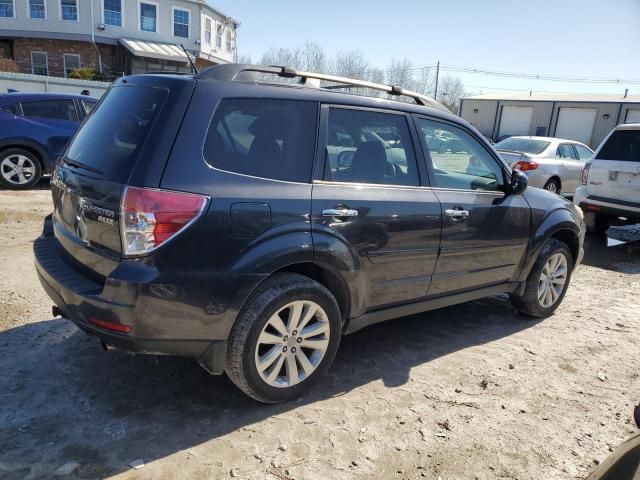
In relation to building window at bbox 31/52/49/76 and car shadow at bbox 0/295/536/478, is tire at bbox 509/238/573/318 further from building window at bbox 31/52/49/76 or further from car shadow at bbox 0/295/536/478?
building window at bbox 31/52/49/76

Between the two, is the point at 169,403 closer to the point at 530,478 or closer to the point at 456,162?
the point at 530,478

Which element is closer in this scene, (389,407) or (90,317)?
(90,317)

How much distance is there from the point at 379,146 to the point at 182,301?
1.75 m

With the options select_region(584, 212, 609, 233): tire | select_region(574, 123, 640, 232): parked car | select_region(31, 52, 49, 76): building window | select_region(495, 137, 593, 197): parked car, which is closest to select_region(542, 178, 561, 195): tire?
select_region(495, 137, 593, 197): parked car

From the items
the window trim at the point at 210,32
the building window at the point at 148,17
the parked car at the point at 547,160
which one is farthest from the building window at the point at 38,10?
the parked car at the point at 547,160

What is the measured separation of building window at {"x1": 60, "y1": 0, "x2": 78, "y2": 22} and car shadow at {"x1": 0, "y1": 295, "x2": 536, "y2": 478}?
2885 cm

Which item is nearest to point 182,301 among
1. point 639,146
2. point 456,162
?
point 456,162

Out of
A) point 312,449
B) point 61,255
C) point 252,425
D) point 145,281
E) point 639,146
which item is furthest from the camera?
point 639,146

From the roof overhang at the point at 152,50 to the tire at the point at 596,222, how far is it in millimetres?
23914

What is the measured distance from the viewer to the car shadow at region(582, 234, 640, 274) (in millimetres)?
7254

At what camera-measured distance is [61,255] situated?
3.17 metres

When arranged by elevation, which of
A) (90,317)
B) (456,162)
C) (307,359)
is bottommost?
(307,359)

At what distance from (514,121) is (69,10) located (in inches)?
1284

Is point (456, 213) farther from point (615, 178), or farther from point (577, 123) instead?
point (577, 123)
